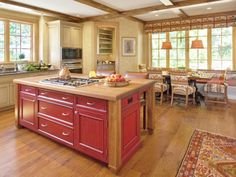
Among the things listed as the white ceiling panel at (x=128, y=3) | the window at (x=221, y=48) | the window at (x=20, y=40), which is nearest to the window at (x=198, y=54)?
the window at (x=221, y=48)

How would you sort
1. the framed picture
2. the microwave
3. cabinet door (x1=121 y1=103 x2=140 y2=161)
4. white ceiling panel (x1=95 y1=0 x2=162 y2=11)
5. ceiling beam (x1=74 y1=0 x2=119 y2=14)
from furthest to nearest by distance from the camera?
the framed picture
the microwave
white ceiling panel (x1=95 y1=0 x2=162 y2=11)
ceiling beam (x1=74 y1=0 x2=119 y2=14)
cabinet door (x1=121 y1=103 x2=140 y2=161)

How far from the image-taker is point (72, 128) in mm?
2547

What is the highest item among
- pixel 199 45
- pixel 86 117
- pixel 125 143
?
pixel 199 45

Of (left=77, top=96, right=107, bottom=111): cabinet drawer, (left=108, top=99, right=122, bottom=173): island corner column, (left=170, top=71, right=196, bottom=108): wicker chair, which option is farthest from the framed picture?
(left=108, top=99, right=122, bottom=173): island corner column

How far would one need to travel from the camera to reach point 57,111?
271 cm

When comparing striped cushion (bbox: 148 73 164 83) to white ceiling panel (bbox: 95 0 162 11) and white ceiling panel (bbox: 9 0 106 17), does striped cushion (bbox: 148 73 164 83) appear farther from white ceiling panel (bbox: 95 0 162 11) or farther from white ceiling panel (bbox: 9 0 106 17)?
white ceiling panel (bbox: 9 0 106 17)

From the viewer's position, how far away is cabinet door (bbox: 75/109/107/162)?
2232mm

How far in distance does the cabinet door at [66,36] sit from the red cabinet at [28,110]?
2.83 m

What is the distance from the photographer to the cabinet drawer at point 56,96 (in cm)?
252

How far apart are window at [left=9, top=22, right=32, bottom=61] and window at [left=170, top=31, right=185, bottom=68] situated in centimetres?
466

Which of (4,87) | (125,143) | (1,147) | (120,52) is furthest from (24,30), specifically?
(125,143)

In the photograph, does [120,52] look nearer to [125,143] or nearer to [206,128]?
[206,128]

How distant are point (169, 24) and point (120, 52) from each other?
1.90 m

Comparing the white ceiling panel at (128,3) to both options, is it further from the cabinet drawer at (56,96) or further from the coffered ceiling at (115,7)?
the cabinet drawer at (56,96)
